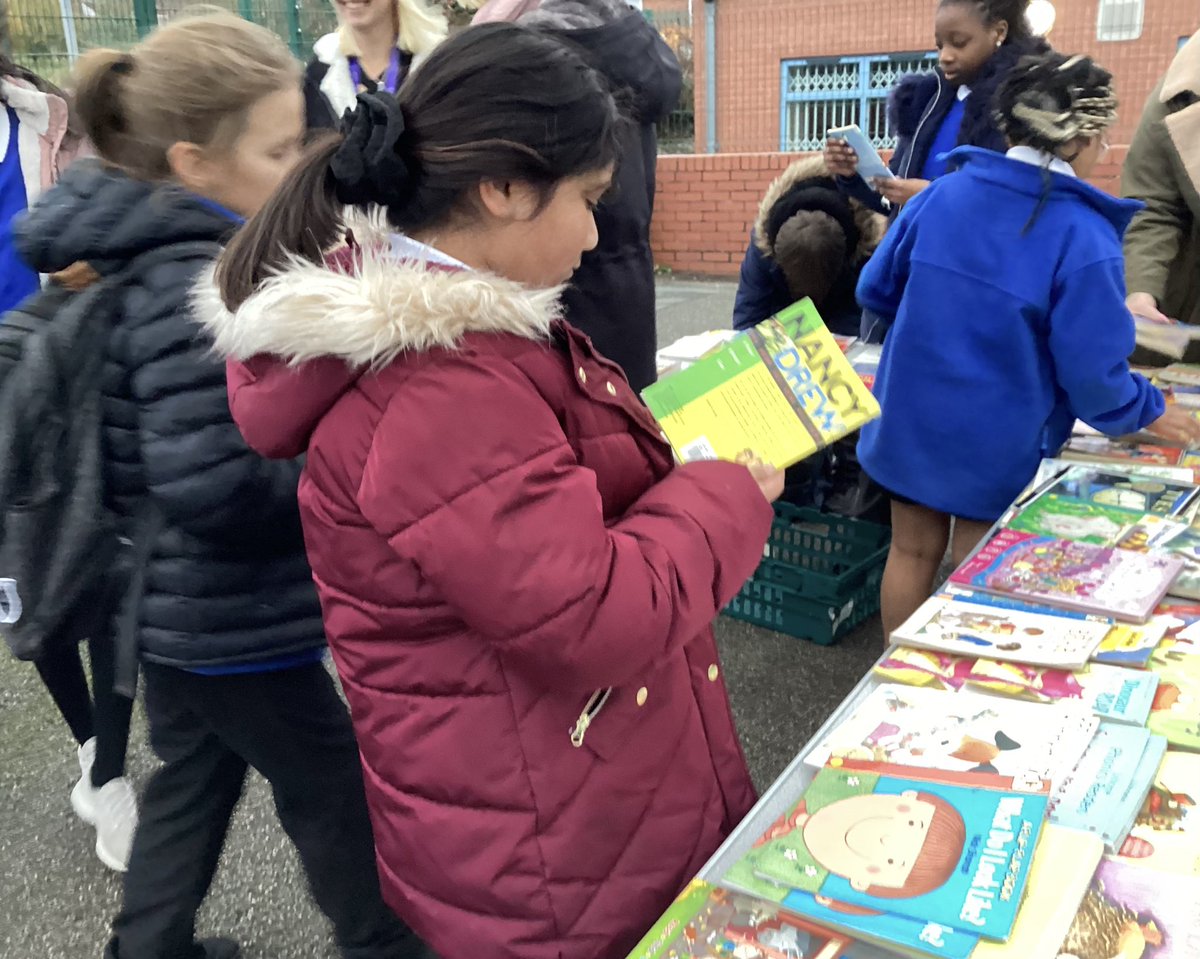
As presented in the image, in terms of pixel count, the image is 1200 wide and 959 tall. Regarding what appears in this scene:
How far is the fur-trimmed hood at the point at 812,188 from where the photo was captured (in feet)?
10.5

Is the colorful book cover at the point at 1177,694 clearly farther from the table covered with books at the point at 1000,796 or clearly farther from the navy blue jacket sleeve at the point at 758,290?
the navy blue jacket sleeve at the point at 758,290

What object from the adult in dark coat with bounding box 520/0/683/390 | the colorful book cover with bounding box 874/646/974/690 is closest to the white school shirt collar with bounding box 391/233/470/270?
the colorful book cover with bounding box 874/646/974/690

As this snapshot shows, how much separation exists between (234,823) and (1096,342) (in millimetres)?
2102

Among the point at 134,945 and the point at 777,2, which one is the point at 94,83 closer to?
the point at 134,945

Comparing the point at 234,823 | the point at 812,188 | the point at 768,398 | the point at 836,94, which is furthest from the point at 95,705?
the point at 836,94

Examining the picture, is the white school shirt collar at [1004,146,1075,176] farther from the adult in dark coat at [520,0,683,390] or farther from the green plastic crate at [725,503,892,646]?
the green plastic crate at [725,503,892,646]

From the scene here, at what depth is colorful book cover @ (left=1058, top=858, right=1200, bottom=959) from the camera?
842 mm

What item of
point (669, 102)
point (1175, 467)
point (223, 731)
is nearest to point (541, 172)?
point (223, 731)

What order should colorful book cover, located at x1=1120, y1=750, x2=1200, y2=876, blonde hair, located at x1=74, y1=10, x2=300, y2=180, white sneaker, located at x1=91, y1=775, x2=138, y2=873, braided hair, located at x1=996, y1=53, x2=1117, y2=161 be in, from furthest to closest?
white sneaker, located at x1=91, y1=775, x2=138, y2=873 → braided hair, located at x1=996, y1=53, x2=1117, y2=161 → blonde hair, located at x1=74, y1=10, x2=300, y2=180 → colorful book cover, located at x1=1120, y1=750, x2=1200, y2=876

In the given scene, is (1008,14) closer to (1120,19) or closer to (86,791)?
(86,791)

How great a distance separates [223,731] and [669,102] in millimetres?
1477

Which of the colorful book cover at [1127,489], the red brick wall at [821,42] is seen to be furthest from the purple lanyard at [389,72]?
the red brick wall at [821,42]

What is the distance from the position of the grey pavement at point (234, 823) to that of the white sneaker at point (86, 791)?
0.26ft

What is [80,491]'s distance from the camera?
137 centimetres
